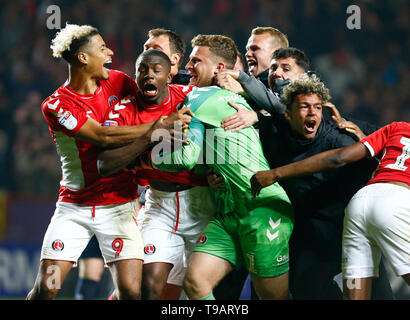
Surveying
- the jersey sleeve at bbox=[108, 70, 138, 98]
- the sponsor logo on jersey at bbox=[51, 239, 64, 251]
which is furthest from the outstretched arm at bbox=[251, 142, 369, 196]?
the sponsor logo on jersey at bbox=[51, 239, 64, 251]

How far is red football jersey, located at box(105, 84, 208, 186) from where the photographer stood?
164 inches

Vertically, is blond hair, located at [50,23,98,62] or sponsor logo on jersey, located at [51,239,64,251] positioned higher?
blond hair, located at [50,23,98,62]

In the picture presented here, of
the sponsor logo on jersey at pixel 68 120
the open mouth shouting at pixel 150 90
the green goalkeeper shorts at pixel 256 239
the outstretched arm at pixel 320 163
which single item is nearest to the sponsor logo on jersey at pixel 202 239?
the green goalkeeper shorts at pixel 256 239

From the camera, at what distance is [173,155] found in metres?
3.81

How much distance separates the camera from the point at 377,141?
3.96m

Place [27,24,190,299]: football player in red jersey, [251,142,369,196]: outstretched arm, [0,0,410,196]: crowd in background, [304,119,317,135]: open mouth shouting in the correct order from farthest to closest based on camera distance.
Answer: [0,0,410,196]: crowd in background, [304,119,317,135]: open mouth shouting, [27,24,190,299]: football player in red jersey, [251,142,369,196]: outstretched arm

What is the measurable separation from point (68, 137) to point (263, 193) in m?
1.41

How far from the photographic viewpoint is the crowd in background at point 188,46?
31.8 ft

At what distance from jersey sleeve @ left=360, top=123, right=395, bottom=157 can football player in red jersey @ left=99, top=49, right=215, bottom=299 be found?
1.11 meters

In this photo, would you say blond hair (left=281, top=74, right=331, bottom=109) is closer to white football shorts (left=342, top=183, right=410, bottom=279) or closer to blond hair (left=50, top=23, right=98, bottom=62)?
white football shorts (left=342, top=183, right=410, bottom=279)

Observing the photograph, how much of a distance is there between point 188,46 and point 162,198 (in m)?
6.74

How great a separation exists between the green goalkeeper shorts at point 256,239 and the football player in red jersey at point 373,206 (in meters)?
0.22

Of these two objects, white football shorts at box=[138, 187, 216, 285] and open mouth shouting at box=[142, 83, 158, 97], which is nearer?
open mouth shouting at box=[142, 83, 158, 97]

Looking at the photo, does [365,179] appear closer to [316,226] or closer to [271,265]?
[316,226]
